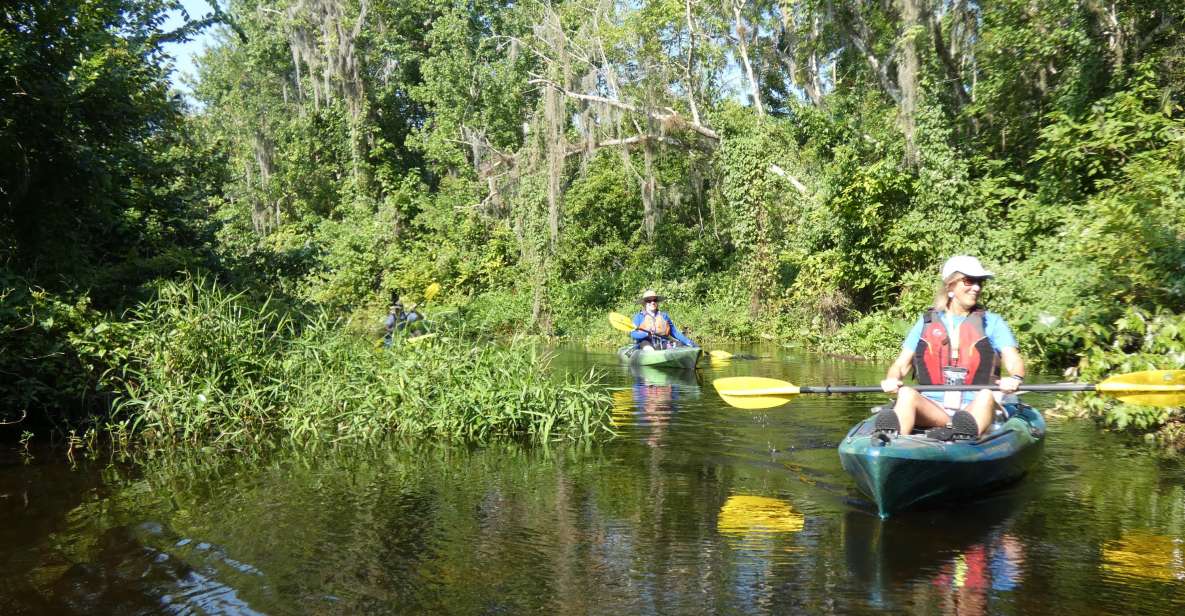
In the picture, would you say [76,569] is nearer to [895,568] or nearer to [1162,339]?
[895,568]

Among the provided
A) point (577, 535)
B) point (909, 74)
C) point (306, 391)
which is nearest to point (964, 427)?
point (577, 535)

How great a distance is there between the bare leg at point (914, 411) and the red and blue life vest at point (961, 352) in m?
0.45

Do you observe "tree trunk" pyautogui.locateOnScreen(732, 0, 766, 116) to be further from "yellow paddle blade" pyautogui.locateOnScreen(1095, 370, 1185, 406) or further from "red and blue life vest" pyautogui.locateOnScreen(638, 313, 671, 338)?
"yellow paddle blade" pyautogui.locateOnScreen(1095, 370, 1185, 406)

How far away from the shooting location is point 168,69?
14109 mm

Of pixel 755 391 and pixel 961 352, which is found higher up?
pixel 961 352

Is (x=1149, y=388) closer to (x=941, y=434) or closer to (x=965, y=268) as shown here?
(x=965, y=268)

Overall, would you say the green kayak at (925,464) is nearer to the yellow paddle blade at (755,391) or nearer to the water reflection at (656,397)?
the yellow paddle blade at (755,391)

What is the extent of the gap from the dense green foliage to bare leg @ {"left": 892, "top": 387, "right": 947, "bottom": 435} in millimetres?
3365

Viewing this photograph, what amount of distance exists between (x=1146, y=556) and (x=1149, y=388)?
6.44 feet

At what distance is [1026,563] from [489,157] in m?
27.1

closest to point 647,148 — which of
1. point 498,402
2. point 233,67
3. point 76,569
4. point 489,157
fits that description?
point 489,157

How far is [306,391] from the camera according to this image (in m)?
9.05

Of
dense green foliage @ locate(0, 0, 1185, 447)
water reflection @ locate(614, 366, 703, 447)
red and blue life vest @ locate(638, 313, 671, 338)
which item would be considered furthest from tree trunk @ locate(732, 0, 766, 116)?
water reflection @ locate(614, 366, 703, 447)

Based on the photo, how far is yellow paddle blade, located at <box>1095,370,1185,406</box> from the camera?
6715mm
